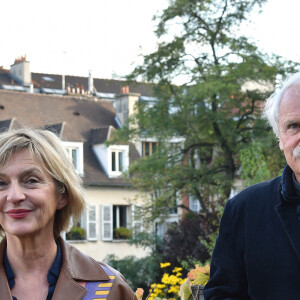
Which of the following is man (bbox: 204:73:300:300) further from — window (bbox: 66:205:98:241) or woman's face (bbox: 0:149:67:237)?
window (bbox: 66:205:98:241)

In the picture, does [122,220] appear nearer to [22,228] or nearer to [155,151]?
[155,151]

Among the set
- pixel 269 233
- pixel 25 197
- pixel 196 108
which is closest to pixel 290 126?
pixel 269 233

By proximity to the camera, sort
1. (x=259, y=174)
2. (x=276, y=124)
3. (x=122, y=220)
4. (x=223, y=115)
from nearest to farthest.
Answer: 1. (x=276, y=124)
2. (x=259, y=174)
3. (x=223, y=115)
4. (x=122, y=220)

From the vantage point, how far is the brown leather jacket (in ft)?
12.0

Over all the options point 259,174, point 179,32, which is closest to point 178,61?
point 179,32

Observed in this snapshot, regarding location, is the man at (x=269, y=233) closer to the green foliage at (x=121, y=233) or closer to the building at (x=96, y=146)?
the building at (x=96, y=146)

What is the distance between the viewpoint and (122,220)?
43.8 m

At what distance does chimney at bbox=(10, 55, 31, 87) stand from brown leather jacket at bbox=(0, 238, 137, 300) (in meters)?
51.9

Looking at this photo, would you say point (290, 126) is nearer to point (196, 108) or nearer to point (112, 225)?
point (196, 108)

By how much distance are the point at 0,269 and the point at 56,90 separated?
5321 cm

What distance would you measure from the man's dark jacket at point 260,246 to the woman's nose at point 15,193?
0.86 m

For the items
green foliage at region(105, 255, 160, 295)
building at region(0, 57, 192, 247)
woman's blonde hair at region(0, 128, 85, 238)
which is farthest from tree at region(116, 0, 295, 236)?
woman's blonde hair at region(0, 128, 85, 238)

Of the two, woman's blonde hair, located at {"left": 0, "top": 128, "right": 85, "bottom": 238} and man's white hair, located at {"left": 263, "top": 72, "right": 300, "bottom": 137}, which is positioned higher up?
man's white hair, located at {"left": 263, "top": 72, "right": 300, "bottom": 137}

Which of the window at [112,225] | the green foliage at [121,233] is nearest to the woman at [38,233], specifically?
the window at [112,225]
